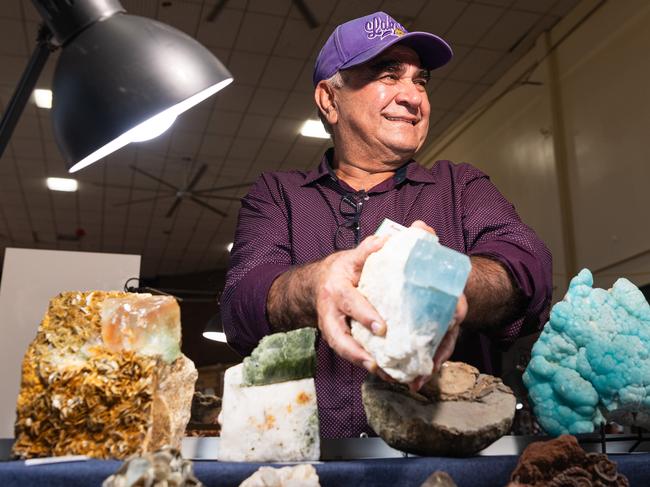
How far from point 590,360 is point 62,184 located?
829 cm

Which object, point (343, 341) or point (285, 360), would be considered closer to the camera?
point (343, 341)

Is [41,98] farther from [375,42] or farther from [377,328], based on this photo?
[377,328]

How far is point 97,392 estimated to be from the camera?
914 millimetres

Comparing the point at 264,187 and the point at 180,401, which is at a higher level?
the point at 264,187

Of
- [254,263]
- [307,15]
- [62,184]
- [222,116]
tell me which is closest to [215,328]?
[307,15]

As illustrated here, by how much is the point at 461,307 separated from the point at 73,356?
0.55m

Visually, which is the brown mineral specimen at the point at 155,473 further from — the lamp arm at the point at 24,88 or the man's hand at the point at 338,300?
the lamp arm at the point at 24,88

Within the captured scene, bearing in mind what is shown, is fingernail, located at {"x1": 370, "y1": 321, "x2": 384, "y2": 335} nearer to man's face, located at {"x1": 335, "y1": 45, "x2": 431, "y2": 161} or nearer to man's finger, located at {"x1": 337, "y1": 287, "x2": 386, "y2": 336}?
man's finger, located at {"x1": 337, "y1": 287, "x2": 386, "y2": 336}

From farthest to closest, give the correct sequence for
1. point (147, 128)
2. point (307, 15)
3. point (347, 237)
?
point (307, 15) < point (347, 237) < point (147, 128)

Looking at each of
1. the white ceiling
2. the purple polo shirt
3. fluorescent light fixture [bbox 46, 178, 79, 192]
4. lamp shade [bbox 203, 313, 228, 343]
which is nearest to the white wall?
the white ceiling

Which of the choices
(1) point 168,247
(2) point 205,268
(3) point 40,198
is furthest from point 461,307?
(2) point 205,268

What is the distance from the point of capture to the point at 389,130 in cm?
155

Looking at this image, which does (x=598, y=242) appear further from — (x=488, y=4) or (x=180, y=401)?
(x=180, y=401)

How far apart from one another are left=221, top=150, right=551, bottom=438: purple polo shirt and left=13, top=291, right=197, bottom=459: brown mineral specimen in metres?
0.22
